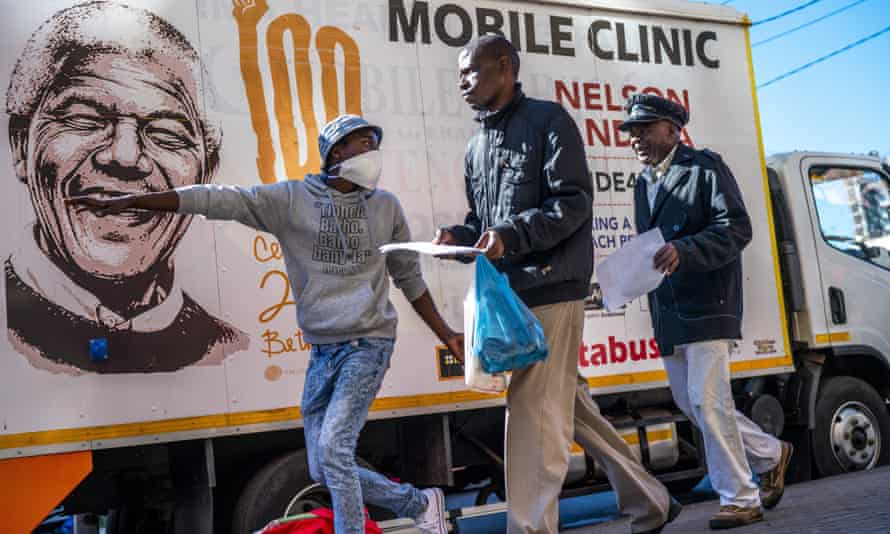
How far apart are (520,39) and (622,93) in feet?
2.81

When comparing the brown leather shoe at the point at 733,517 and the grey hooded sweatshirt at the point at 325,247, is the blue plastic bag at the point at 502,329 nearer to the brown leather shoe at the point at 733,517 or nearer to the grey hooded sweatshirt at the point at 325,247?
the grey hooded sweatshirt at the point at 325,247

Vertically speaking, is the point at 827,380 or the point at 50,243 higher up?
the point at 50,243

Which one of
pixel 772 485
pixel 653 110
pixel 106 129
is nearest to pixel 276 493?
pixel 106 129

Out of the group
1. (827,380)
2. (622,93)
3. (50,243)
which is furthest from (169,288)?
(827,380)

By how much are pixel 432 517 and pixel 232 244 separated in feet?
6.09

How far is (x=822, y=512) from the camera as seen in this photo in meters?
5.85

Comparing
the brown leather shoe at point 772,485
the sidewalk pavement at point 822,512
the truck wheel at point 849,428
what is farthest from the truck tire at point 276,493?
the truck wheel at point 849,428

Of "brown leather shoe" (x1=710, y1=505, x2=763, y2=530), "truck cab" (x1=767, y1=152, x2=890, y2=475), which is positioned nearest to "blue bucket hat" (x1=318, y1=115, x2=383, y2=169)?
"brown leather shoe" (x1=710, y1=505, x2=763, y2=530)

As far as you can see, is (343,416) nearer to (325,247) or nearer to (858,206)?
(325,247)

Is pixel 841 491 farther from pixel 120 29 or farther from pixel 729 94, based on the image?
pixel 120 29

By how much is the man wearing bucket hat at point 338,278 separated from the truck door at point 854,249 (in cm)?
457

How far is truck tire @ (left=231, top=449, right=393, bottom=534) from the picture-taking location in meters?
5.88

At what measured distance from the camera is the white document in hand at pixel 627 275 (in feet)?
17.2

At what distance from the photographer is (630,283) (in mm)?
5250
